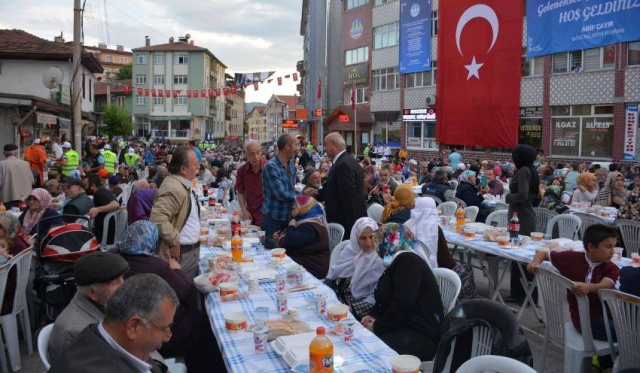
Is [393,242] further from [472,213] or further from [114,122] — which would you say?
[114,122]

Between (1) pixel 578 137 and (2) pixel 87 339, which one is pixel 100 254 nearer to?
(2) pixel 87 339

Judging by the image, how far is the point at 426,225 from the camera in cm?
546

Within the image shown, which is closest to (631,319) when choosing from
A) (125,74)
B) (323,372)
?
(323,372)

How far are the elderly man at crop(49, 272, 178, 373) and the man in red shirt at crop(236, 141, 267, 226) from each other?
17.2 feet

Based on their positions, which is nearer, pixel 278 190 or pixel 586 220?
pixel 278 190

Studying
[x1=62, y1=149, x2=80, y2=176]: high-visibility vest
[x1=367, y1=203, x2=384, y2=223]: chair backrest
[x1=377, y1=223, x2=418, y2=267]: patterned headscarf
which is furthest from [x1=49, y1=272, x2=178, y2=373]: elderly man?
[x1=62, y1=149, x2=80, y2=176]: high-visibility vest

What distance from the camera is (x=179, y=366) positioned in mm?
3801

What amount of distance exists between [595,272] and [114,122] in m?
53.3

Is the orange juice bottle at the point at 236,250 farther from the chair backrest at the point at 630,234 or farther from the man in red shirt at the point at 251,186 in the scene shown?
the chair backrest at the point at 630,234

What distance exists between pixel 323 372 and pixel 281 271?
236 centimetres

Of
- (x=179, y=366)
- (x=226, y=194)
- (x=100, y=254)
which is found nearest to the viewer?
(x=100, y=254)

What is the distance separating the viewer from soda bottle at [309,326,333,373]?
Answer: 270 cm

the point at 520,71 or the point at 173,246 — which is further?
the point at 520,71

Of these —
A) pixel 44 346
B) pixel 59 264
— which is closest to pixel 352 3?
pixel 59 264
